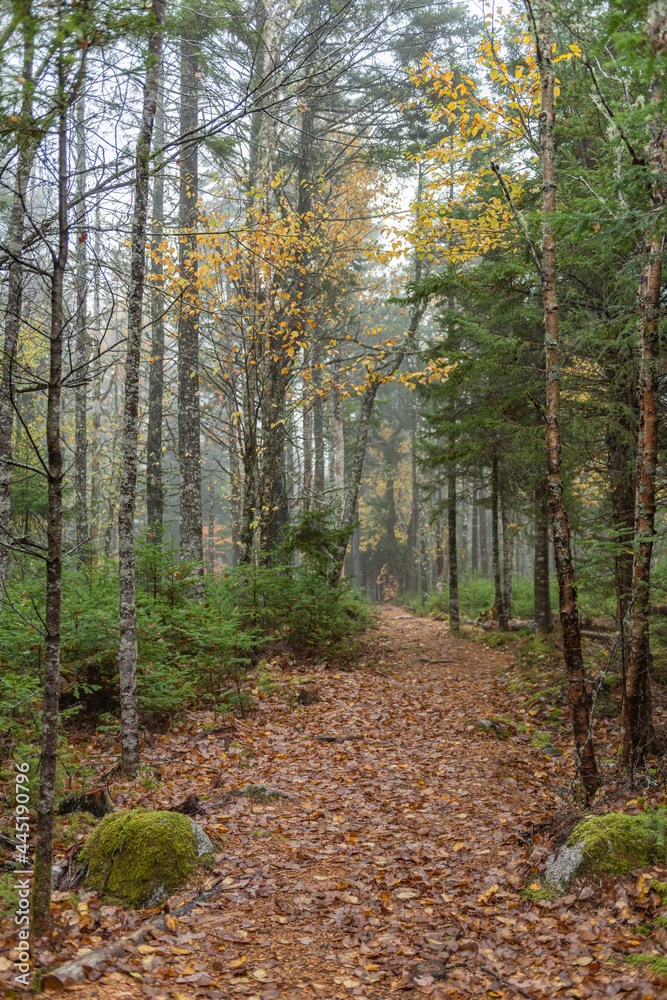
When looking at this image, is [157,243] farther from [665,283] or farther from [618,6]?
[618,6]

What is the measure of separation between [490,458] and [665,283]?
7.80m

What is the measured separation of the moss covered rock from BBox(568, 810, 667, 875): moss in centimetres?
297

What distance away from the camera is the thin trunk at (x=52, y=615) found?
357 centimetres

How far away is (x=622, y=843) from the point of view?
168 inches

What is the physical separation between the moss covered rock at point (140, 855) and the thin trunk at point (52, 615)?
80 cm

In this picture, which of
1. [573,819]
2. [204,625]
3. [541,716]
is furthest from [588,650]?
[204,625]

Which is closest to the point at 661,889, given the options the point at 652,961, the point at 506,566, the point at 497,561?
the point at 652,961

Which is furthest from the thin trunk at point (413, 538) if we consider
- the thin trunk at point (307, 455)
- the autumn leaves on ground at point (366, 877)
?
the autumn leaves on ground at point (366, 877)

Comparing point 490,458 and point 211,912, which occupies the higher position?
point 490,458

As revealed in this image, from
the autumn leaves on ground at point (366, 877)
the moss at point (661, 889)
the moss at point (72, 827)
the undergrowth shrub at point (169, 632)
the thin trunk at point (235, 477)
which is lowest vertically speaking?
the autumn leaves on ground at point (366, 877)

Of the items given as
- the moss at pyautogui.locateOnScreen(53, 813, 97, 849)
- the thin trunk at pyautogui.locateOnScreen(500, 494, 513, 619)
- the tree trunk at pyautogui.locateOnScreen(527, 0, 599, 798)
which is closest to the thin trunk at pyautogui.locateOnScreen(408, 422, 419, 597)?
the thin trunk at pyautogui.locateOnScreen(500, 494, 513, 619)

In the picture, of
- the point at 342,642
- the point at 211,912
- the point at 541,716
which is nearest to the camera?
the point at 211,912

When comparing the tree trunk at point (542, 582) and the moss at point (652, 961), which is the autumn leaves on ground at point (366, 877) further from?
the tree trunk at point (542, 582)

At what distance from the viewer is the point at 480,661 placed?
1248 cm
